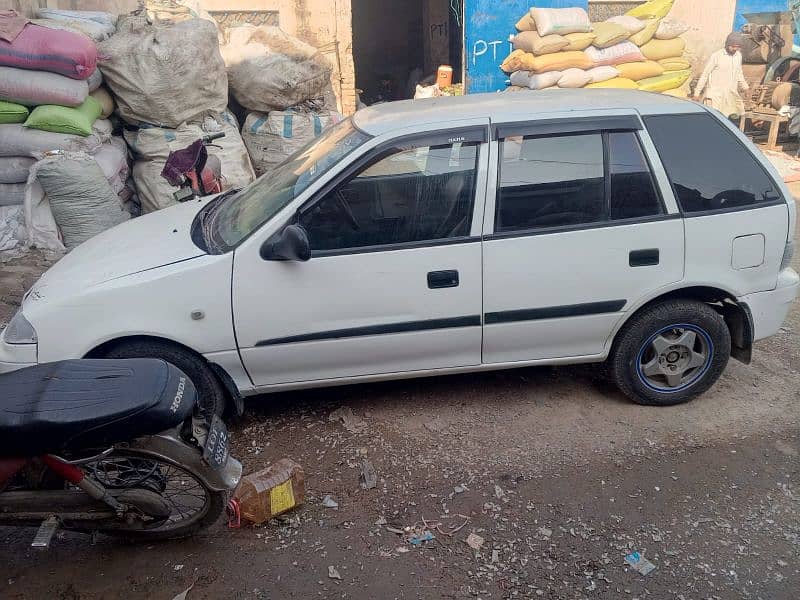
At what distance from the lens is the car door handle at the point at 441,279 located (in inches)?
131

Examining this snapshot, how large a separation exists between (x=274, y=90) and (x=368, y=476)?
5278mm

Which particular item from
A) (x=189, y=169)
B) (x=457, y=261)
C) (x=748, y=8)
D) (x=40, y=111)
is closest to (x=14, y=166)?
(x=40, y=111)

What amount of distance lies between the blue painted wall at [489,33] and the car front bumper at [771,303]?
339 inches

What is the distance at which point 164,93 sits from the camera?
21.1 feet

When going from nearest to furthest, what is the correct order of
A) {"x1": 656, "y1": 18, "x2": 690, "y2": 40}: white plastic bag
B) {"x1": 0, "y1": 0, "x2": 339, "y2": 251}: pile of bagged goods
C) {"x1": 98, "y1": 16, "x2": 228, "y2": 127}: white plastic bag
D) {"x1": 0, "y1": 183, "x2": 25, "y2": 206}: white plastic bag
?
{"x1": 0, "y1": 0, "x2": 339, "y2": 251}: pile of bagged goods → {"x1": 0, "y1": 183, "x2": 25, "y2": 206}: white plastic bag → {"x1": 98, "y1": 16, "x2": 228, "y2": 127}: white plastic bag → {"x1": 656, "y1": 18, "x2": 690, "y2": 40}: white plastic bag

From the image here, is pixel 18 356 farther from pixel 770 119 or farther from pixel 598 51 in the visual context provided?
pixel 770 119

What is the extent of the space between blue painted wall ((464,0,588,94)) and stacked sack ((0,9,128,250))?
278 inches

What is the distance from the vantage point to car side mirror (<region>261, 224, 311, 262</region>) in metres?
3.15

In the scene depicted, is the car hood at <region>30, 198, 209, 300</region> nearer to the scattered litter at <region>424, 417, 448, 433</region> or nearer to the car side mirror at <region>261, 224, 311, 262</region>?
the car side mirror at <region>261, 224, 311, 262</region>

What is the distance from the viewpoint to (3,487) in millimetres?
2482

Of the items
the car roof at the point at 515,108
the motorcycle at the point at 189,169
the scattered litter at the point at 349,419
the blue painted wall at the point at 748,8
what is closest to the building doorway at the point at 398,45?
the blue painted wall at the point at 748,8

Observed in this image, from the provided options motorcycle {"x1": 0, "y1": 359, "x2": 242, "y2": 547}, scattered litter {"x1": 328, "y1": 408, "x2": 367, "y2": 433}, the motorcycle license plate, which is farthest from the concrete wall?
motorcycle {"x1": 0, "y1": 359, "x2": 242, "y2": 547}

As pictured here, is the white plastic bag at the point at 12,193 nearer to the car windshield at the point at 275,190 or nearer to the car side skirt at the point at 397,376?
the car windshield at the point at 275,190

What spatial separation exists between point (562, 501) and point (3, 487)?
2.33 m
